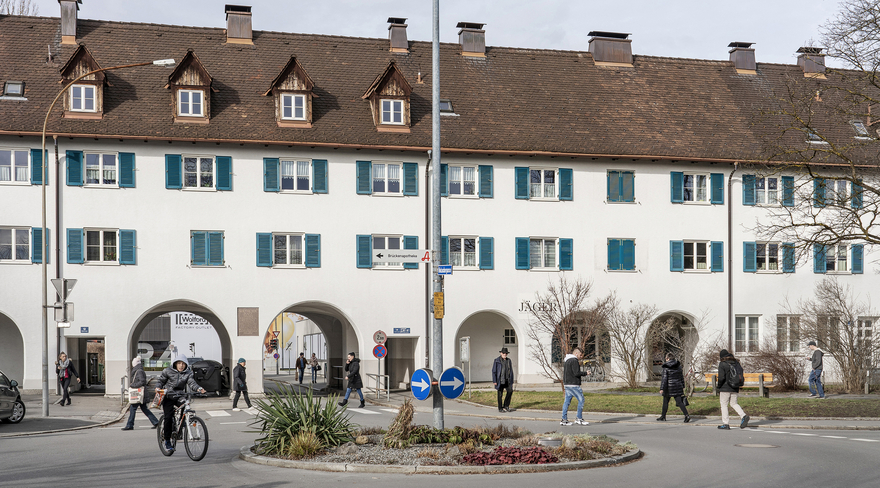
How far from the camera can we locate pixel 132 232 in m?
34.0

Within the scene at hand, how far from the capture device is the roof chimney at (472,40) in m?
42.1

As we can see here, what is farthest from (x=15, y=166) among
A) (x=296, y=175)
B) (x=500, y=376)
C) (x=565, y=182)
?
(x=565, y=182)

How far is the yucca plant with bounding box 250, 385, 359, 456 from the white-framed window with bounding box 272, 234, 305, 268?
68.8 ft

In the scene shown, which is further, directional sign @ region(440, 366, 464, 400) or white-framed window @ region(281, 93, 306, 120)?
white-framed window @ region(281, 93, 306, 120)

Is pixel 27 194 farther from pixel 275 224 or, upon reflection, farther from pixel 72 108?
pixel 275 224

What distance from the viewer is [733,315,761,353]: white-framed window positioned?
39281 mm

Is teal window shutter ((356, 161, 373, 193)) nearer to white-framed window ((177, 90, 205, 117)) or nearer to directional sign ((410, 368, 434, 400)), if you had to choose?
white-framed window ((177, 90, 205, 117))

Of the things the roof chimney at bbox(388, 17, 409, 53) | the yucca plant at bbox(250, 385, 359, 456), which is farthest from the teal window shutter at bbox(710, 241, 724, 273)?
the yucca plant at bbox(250, 385, 359, 456)

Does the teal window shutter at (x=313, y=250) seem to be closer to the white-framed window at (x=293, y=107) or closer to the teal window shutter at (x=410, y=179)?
the teal window shutter at (x=410, y=179)

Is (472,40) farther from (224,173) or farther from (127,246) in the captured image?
(127,246)

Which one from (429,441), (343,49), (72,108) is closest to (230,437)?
(429,441)

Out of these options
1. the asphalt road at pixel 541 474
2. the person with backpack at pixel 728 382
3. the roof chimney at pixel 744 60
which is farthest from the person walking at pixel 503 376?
the roof chimney at pixel 744 60

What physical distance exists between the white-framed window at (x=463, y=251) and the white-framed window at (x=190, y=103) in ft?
34.5

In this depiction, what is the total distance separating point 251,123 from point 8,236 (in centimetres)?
929
